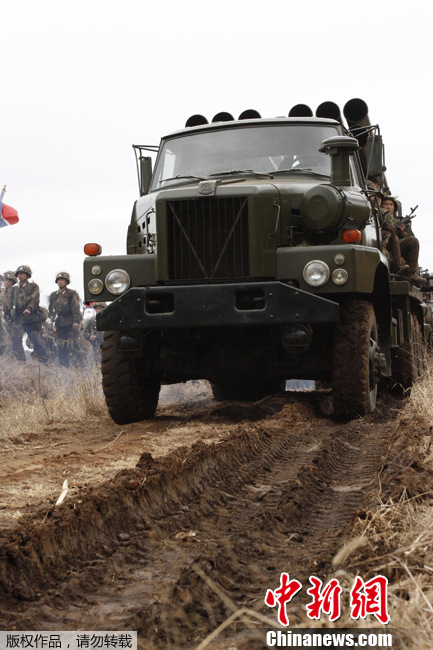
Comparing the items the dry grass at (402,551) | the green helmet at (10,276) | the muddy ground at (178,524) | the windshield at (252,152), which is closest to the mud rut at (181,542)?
the muddy ground at (178,524)

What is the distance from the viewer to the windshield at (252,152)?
853 centimetres

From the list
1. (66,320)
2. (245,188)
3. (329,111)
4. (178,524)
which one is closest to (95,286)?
(245,188)

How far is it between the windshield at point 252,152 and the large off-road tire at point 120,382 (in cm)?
176

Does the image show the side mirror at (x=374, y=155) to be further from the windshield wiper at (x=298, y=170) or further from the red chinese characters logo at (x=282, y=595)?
the red chinese characters logo at (x=282, y=595)

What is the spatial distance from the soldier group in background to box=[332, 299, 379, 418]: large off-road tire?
34.2 ft

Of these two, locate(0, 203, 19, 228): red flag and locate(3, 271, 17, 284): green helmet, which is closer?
locate(0, 203, 19, 228): red flag

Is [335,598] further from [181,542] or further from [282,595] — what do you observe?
[181,542]

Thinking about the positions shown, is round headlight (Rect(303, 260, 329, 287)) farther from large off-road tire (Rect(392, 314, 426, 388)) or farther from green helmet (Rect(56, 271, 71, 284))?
green helmet (Rect(56, 271, 71, 284))

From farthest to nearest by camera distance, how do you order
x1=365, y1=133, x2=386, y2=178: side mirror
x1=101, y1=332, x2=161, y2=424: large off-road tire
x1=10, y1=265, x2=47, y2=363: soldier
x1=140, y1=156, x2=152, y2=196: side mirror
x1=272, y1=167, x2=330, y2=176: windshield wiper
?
x1=10, y1=265, x2=47, y2=363: soldier < x1=140, y1=156, x2=152, y2=196: side mirror < x1=365, y1=133, x2=386, y2=178: side mirror < x1=272, y1=167, x2=330, y2=176: windshield wiper < x1=101, y1=332, x2=161, y2=424: large off-road tire

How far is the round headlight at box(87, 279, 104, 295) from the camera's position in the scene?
7969 millimetres

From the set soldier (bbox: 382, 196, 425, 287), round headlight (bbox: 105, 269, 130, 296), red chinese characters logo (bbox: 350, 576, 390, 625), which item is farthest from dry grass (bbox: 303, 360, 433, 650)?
soldier (bbox: 382, 196, 425, 287)

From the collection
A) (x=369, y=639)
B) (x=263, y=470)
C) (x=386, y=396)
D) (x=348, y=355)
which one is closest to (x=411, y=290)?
(x=386, y=396)

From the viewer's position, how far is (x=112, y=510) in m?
4.15

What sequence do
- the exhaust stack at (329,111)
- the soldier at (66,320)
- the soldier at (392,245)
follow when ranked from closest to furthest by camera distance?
the exhaust stack at (329,111)
the soldier at (392,245)
the soldier at (66,320)
